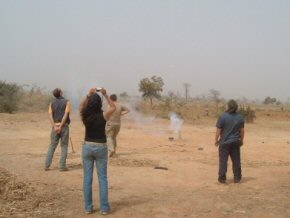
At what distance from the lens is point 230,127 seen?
9766 millimetres

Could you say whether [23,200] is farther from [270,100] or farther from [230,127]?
[270,100]

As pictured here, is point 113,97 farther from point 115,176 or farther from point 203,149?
point 203,149

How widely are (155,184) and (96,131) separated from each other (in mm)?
2694

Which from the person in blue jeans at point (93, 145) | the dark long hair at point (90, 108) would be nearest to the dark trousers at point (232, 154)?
the person in blue jeans at point (93, 145)

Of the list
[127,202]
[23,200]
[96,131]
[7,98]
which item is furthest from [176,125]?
[96,131]

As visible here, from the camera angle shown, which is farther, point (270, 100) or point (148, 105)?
point (270, 100)

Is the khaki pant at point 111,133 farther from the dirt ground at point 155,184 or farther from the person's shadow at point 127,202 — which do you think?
the person's shadow at point 127,202

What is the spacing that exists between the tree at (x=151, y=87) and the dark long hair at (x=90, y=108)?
41368 mm

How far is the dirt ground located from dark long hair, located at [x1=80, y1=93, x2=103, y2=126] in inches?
56.3

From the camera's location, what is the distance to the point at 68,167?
11391 millimetres

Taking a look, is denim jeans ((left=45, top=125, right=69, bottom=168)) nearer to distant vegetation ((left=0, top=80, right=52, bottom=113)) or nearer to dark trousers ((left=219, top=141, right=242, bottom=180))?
dark trousers ((left=219, top=141, right=242, bottom=180))

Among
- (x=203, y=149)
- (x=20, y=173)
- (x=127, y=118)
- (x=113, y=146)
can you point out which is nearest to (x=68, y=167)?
(x=20, y=173)

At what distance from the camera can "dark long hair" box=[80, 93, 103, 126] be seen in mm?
7270

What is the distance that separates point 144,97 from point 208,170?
38.4 m
